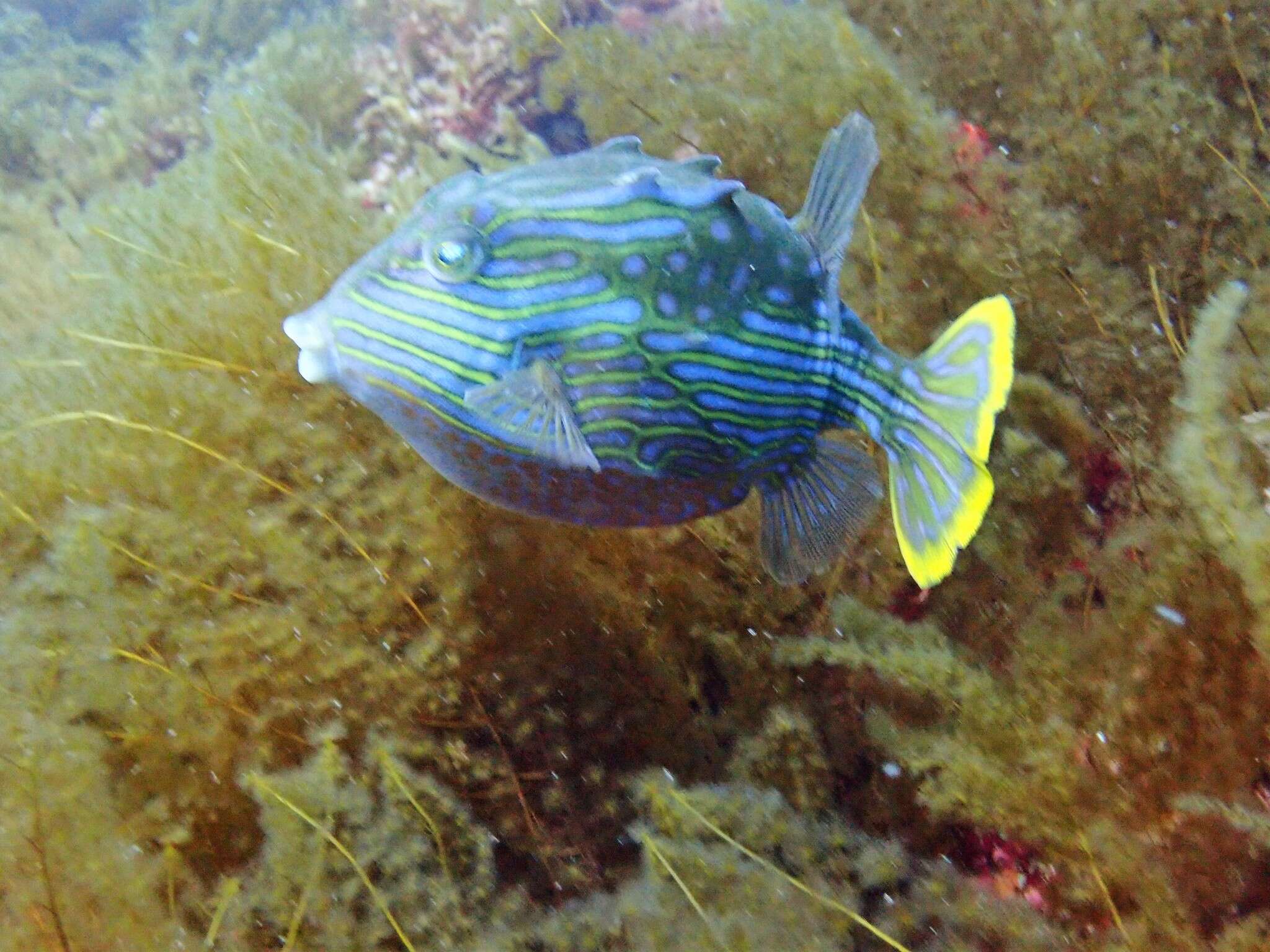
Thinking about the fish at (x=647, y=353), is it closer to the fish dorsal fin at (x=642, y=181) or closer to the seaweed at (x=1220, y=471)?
the fish dorsal fin at (x=642, y=181)

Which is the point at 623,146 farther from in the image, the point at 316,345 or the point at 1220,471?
the point at 1220,471

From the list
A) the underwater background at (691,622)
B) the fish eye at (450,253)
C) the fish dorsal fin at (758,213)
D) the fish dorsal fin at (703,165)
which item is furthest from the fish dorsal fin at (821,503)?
the fish eye at (450,253)

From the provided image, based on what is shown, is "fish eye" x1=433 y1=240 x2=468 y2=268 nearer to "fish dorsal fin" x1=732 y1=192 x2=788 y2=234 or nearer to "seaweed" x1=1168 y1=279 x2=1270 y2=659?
"fish dorsal fin" x1=732 y1=192 x2=788 y2=234

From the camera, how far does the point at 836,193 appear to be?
1893 mm

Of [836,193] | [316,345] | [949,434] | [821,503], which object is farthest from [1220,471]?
[316,345]

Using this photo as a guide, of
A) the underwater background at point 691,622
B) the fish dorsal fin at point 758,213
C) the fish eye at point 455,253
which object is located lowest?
the underwater background at point 691,622

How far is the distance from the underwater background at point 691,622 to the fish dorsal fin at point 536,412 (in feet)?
3.37

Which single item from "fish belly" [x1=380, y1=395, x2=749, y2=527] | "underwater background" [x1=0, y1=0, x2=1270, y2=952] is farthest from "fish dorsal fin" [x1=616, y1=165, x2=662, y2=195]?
"underwater background" [x1=0, y1=0, x2=1270, y2=952]

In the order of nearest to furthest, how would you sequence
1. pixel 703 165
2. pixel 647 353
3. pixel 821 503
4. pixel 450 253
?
pixel 450 253 < pixel 647 353 < pixel 703 165 < pixel 821 503

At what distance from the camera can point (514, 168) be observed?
1797 mm

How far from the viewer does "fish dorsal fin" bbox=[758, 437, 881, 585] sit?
2.05 m

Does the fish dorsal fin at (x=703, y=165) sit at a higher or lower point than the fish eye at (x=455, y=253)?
higher

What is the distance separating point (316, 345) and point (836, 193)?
1.21 m

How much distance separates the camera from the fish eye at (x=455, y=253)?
64.1 inches
